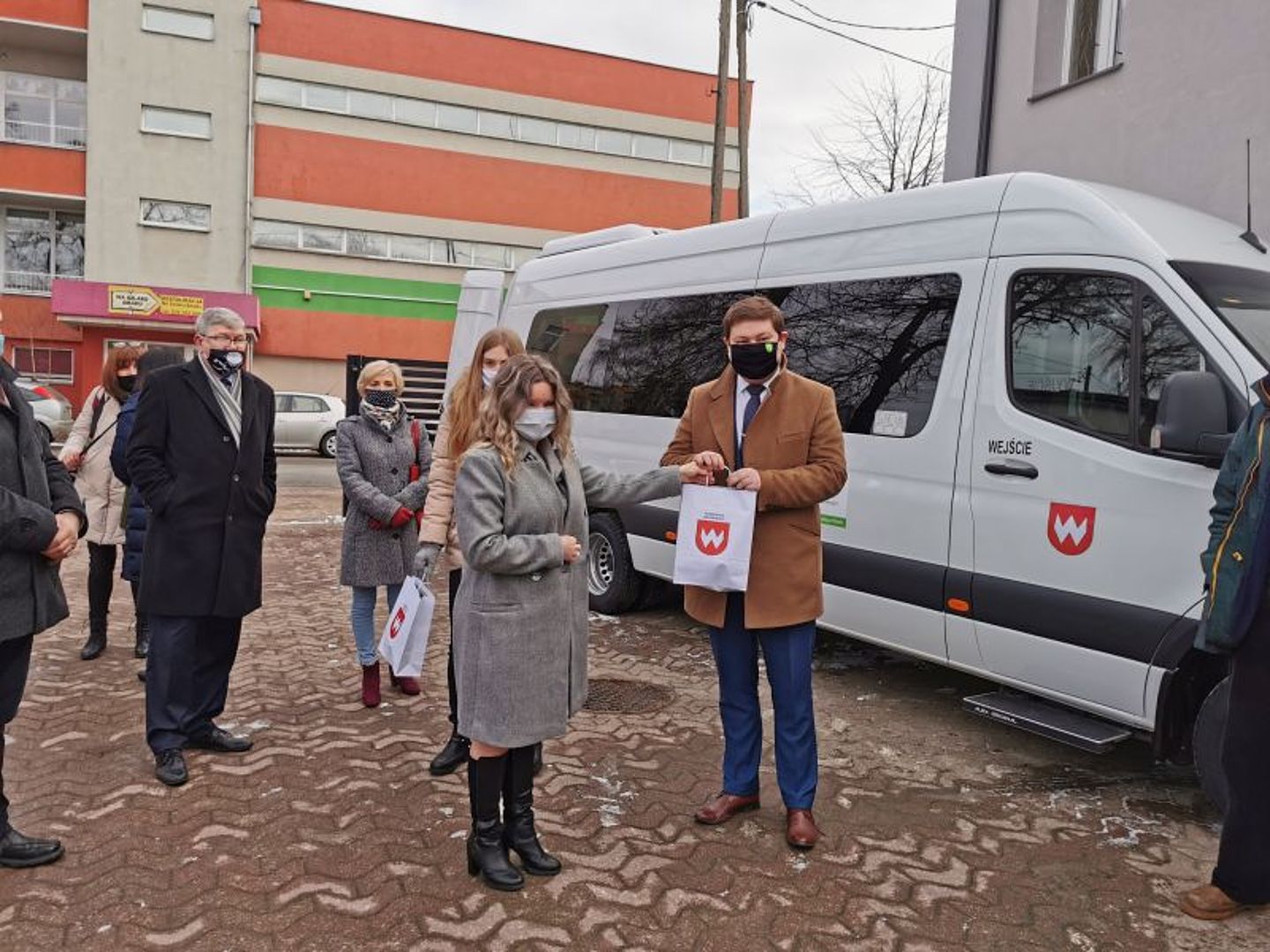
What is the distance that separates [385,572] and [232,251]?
2580 cm

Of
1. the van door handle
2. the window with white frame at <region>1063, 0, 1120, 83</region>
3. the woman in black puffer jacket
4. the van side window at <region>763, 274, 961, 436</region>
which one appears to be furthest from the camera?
the window with white frame at <region>1063, 0, 1120, 83</region>

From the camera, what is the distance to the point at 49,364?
2766cm

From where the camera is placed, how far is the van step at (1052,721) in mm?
3977

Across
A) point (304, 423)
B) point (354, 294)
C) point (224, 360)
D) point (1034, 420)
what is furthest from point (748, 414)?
point (354, 294)

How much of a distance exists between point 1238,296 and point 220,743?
15.2 ft

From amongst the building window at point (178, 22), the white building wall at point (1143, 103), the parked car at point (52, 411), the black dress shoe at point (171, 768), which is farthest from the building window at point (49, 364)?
the black dress shoe at point (171, 768)

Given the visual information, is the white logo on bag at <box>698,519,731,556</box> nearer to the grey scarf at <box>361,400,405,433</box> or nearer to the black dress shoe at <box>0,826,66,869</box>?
the grey scarf at <box>361,400,405,433</box>

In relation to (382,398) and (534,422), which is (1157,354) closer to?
(534,422)

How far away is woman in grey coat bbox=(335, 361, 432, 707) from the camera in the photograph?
4.88 metres

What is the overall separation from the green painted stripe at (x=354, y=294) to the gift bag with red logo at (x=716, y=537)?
25841 mm

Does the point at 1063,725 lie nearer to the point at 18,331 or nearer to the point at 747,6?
the point at 747,6

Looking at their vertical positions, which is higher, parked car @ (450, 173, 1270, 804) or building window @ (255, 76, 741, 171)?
building window @ (255, 76, 741, 171)

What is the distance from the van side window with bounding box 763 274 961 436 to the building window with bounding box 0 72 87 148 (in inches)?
1139

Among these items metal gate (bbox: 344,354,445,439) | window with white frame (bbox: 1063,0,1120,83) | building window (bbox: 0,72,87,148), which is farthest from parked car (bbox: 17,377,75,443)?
window with white frame (bbox: 1063,0,1120,83)
